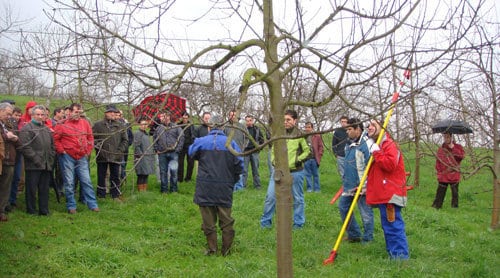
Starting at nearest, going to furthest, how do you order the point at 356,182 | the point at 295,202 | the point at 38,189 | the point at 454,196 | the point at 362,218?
the point at 356,182 < the point at 362,218 < the point at 38,189 < the point at 295,202 < the point at 454,196

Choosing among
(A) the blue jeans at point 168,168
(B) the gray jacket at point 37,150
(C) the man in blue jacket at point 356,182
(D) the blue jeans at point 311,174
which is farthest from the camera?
(D) the blue jeans at point 311,174

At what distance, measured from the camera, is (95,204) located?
8836 mm

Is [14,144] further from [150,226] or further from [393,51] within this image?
[393,51]

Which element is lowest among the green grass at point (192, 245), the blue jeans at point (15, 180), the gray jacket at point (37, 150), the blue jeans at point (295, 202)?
the green grass at point (192, 245)

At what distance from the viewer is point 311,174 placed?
40.4 feet

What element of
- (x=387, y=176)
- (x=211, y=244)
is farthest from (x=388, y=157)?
(x=211, y=244)

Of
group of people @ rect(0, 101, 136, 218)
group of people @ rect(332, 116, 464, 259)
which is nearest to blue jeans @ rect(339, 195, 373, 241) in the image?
group of people @ rect(332, 116, 464, 259)

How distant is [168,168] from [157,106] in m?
7.33

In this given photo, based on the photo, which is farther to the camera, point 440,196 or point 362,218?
point 440,196

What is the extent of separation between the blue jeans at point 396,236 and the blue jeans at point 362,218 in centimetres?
86

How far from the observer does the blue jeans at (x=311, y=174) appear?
12227mm

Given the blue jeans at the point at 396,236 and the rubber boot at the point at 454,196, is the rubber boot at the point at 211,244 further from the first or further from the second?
the rubber boot at the point at 454,196

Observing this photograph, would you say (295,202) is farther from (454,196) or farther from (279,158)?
(454,196)

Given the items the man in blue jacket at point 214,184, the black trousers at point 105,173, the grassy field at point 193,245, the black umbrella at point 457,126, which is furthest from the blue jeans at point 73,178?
the black umbrella at point 457,126
